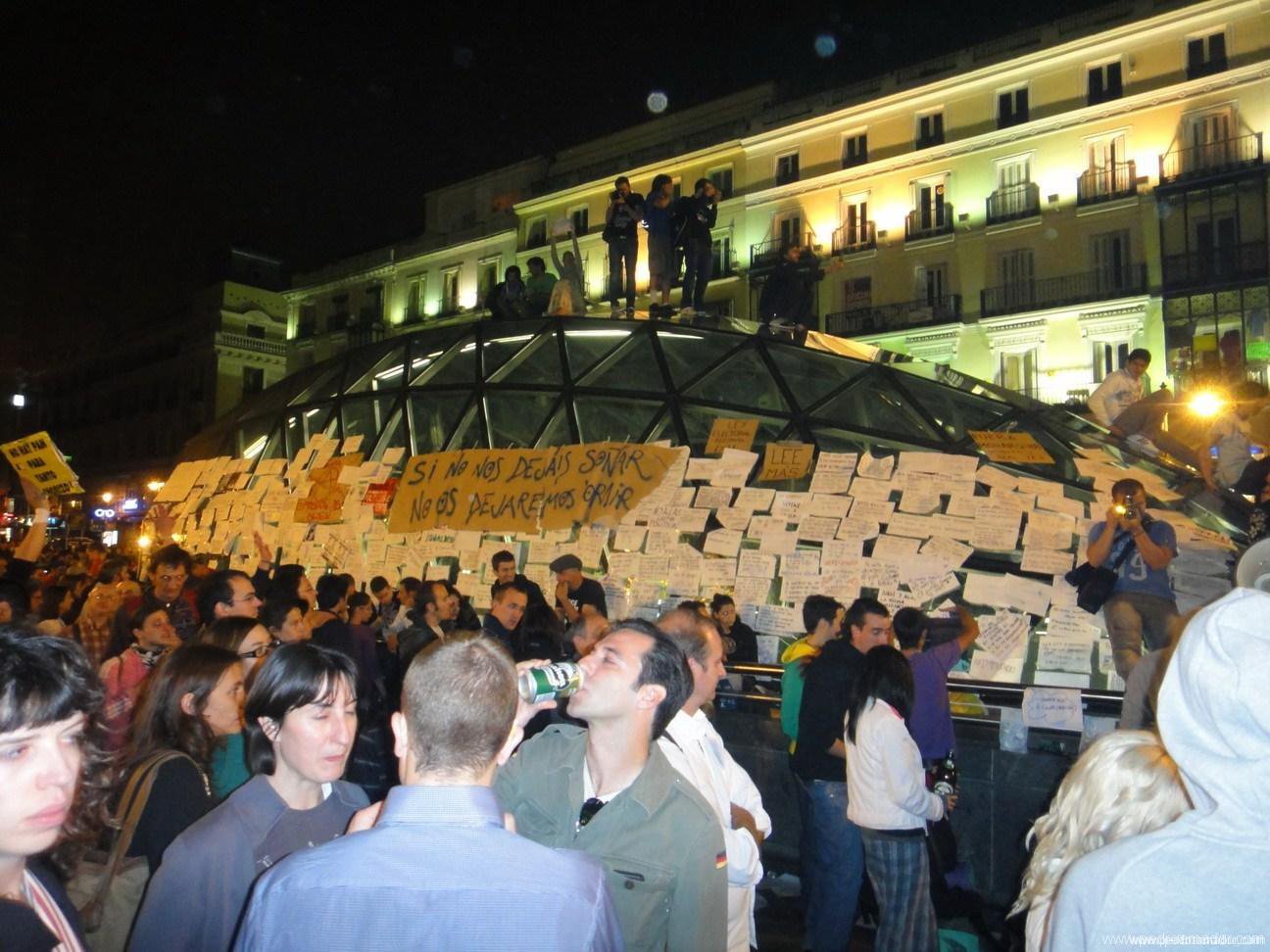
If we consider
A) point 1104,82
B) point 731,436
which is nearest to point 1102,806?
point 731,436

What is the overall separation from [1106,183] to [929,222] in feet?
21.4

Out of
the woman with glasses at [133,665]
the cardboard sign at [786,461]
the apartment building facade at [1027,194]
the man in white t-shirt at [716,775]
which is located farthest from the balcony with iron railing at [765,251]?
the man in white t-shirt at [716,775]

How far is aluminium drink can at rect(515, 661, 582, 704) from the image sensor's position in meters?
2.78

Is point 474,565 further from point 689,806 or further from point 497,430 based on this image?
point 689,806

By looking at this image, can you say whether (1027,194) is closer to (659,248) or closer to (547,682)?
(659,248)

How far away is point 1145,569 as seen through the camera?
7.66m

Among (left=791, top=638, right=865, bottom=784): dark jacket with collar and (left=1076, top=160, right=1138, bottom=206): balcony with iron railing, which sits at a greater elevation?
(left=1076, top=160, right=1138, bottom=206): balcony with iron railing

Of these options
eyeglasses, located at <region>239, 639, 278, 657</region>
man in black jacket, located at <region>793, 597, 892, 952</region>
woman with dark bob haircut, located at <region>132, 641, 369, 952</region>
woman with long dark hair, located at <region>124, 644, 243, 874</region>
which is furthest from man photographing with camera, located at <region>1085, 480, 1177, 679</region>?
woman with long dark hair, located at <region>124, 644, 243, 874</region>

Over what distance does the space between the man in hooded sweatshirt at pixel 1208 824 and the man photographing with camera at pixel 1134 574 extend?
20.1 feet

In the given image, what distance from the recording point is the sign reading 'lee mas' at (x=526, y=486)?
10.7 metres

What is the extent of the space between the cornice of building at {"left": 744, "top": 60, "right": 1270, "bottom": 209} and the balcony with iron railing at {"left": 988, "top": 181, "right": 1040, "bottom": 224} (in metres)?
1.94

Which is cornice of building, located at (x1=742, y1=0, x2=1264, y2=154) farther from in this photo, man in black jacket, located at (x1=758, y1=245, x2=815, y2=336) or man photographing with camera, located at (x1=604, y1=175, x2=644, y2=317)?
man photographing with camera, located at (x1=604, y1=175, x2=644, y2=317)

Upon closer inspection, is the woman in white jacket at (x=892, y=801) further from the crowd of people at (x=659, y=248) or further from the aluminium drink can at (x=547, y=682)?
the crowd of people at (x=659, y=248)

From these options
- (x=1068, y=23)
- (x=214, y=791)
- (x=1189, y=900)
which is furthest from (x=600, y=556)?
(x=1068, y=23)
